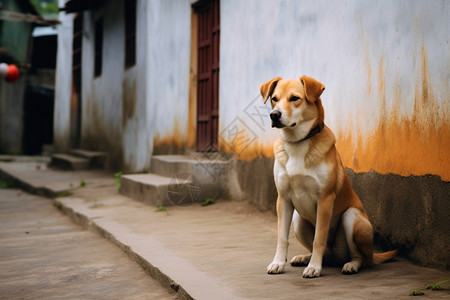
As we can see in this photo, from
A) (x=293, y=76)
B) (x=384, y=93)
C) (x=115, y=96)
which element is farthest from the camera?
(x=115, y=96)

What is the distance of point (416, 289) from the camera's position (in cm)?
300

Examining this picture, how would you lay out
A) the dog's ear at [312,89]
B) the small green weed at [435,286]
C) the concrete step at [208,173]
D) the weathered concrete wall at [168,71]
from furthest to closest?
the weathered concrete wall at [168,71], the concrete step at [208,173], the dog's ear at [312,89], the small green weed at [435,286]

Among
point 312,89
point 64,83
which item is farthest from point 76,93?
point 312,89

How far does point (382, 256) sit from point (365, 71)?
1.60 m

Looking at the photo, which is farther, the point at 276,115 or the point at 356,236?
the point at 356,236

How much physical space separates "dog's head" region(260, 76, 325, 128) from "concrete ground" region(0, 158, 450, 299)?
3.41 feet

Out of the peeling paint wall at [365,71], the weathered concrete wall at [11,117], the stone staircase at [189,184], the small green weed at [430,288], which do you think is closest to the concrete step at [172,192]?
the stone staircase at [189,184]

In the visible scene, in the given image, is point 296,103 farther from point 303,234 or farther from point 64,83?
point 64,83

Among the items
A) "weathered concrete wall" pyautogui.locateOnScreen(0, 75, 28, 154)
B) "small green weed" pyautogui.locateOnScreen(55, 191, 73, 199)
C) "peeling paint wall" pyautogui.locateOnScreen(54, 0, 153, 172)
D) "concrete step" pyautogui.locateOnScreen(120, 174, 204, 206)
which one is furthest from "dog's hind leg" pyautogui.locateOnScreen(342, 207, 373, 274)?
"weathered concrete wall" pyautogui.locateOnScreen(0, 75, 28, 154)

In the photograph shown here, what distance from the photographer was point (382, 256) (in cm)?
→ 375

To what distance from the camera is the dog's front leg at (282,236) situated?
3480 millimetres

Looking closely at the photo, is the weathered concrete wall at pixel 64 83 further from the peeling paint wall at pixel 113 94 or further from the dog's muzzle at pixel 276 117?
the dog's muzzle at pixel 276 117

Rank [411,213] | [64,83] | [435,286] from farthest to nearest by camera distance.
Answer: [64,83] < [411,213] < [435,286]

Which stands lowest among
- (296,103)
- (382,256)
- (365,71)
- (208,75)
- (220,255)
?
(220,255)
